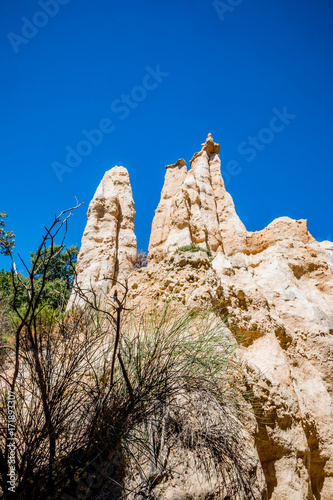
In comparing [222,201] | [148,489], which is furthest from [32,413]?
[222,201]

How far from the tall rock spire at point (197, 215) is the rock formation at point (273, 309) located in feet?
0.40

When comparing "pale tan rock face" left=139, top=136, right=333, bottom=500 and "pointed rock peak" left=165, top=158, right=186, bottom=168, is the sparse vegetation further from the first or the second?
"pointed rock peak" left=165, top=158, right=186, bottom=168

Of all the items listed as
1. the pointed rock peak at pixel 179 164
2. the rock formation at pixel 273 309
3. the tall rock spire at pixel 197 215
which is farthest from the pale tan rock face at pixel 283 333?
the pointed rock peak at pixel 179 164

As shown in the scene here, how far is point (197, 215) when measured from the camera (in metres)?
13.2

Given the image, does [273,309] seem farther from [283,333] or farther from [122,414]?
[122,414]

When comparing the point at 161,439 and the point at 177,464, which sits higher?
the point at 161,439

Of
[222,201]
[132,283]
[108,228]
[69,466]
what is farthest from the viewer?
[222,201]

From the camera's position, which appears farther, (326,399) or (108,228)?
(108,228)

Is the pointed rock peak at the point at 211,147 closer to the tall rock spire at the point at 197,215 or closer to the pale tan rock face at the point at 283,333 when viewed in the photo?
the tall rock spire at the point at 197,215

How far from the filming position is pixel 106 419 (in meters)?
2.36

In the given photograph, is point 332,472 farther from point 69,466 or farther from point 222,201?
point 222,201

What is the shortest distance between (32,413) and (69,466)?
478 mm

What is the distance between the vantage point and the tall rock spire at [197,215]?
12570 mm

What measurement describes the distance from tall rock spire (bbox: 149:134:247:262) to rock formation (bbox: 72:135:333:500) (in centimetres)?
12
